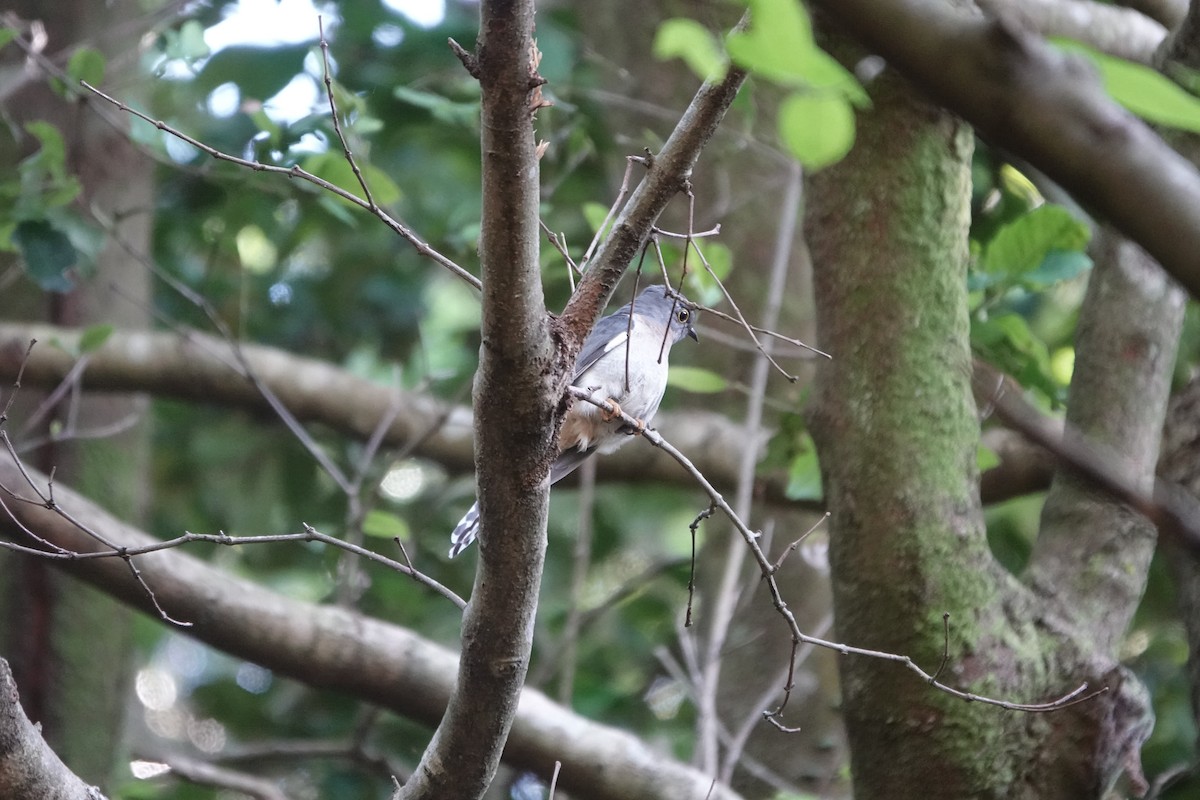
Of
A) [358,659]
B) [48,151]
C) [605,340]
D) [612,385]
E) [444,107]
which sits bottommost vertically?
[358,659]

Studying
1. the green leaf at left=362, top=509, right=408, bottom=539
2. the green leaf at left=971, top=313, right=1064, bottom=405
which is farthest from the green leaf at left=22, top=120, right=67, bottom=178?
the green leaf at left=971, top=313, right=1064, bottom=405

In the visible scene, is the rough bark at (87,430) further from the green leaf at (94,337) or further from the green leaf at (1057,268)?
the green leaf at (1057,268)

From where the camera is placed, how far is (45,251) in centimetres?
390

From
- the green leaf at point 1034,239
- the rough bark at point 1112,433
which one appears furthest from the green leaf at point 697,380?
the rough bark at point 1112,433

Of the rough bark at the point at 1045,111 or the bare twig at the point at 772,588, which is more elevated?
the rough bark at the point at 1045,111

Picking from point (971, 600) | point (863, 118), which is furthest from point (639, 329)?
point (971, 600)

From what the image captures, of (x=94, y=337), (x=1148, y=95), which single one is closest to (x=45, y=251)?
(x=94, y=337)

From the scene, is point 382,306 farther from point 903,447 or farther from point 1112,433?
point 1112,433

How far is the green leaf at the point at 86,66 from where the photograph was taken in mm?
3672

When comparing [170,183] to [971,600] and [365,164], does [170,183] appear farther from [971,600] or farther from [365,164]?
[971,600]

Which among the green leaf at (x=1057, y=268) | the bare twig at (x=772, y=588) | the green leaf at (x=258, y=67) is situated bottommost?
the bare twig at (x=772, y=588)

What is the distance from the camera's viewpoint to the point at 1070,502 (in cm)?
336

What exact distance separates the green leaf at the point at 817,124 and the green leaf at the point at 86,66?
337 centimetres

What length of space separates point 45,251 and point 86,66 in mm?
635
